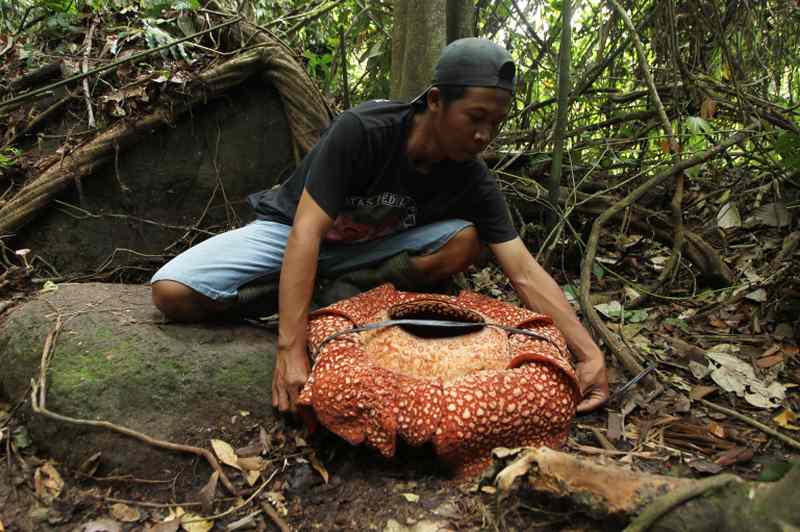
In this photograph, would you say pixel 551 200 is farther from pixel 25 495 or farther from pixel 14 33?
pixel 14 33

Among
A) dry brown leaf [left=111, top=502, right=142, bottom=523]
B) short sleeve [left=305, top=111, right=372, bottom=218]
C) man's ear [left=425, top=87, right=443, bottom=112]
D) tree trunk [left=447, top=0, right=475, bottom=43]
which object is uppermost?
tree trunk [left=447, top=0, right=475, bottom=43]

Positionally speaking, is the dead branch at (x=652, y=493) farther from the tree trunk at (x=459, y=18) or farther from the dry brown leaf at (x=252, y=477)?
the tree trunk at (x=459, y=18)

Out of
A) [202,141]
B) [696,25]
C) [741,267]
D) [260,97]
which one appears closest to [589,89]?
[696,25]

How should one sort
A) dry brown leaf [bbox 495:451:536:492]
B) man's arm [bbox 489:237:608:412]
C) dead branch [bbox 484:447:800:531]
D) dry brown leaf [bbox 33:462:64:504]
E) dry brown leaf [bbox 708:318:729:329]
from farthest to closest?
dry brown leaf [bbox 708:318:729:329], man's arm [bbox 489:237:608:412], dry brown leaf [bbox 33:462:64:504], dry brown leaf [bbox 495:451:536:492], dead branch [bbox 484:447:800:531]

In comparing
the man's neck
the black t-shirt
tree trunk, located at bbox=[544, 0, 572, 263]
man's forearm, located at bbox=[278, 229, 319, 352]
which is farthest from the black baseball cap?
tree trunk, located at bbox=[544, 0, 572, 263]

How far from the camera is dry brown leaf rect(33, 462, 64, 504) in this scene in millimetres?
1959

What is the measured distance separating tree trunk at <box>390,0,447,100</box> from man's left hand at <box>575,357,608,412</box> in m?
1.71

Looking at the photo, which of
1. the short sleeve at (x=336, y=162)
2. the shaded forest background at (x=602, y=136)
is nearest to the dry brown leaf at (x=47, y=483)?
the shaded forest background at (x=602, y=136)

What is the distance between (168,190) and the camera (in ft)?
12.4

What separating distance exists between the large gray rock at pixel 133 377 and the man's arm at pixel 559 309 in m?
1.16

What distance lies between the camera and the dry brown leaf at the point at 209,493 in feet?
6.22

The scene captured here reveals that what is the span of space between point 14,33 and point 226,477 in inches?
153

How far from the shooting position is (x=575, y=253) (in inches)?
158

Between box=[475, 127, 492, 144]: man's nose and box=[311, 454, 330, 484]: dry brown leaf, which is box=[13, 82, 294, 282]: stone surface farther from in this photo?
box=[311, 454, 330, 484]: dry brown leaf
